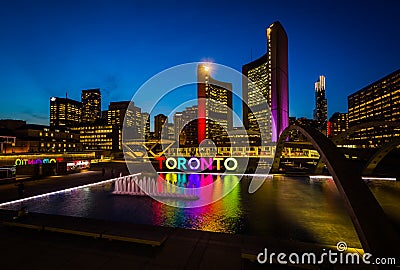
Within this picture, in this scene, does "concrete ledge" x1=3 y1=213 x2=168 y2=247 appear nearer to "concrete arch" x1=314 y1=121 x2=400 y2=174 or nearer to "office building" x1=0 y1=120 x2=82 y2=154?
"concrete arch" x1=314 y1=121 x2=400 y2=174

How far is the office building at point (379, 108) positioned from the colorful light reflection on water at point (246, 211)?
11223cm

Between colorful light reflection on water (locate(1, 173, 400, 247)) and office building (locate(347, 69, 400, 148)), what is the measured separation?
112228mm

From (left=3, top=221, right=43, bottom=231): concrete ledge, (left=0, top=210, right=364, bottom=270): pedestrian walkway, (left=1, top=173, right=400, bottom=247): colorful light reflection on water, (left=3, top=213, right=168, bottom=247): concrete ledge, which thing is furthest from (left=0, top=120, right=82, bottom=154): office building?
(left=0, top=210, right=364, bottom=270): pedestrian walkway

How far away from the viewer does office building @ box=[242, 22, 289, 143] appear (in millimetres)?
74812

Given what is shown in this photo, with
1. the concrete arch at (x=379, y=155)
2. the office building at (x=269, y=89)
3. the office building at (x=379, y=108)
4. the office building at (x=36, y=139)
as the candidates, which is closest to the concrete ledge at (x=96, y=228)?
the concrete arch at (x=379, y=155)

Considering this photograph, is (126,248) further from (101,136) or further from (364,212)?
(101,136)

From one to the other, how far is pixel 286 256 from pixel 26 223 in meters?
11.8

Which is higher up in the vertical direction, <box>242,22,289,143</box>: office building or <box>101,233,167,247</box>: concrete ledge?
<box>242,22,289,143</box>: office building

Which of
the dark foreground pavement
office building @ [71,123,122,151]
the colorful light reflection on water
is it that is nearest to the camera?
the dark foreground pavement

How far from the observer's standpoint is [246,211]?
1438 centimetres

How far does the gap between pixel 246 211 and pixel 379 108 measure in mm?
168863

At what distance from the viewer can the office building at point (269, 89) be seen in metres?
74.8

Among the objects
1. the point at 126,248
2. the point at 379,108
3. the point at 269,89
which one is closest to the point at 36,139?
the point at 126,248

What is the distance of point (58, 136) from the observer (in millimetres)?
107500
